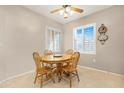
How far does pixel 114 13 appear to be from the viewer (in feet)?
10.0

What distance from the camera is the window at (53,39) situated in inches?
171

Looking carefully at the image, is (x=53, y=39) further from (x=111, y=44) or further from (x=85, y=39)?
(x=111, y=44)

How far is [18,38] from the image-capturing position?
3.00 m

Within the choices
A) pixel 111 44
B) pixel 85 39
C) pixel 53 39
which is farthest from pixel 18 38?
pixel 111 44

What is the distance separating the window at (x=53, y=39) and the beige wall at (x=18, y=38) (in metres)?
0.42

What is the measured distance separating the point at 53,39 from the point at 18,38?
201 centimetres

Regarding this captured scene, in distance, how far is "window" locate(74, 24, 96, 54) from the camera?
12.7 ft

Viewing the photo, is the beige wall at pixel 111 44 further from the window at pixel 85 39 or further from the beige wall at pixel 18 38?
the beige wall at pixel 18 38

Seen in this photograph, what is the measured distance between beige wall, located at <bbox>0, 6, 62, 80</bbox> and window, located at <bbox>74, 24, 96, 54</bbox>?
5.65 ft

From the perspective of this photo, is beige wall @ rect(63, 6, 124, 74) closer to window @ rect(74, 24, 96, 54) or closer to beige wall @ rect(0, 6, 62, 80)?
window @ rect(74, 24, 96, 54)

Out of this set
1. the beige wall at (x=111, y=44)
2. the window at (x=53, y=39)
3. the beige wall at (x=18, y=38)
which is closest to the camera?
the beige wall at (x=18, y=38)

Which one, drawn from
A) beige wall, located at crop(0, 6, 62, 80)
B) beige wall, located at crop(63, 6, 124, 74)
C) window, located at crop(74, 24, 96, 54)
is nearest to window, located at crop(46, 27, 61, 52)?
beige wall, located at crop(0, 6, 62, 80)

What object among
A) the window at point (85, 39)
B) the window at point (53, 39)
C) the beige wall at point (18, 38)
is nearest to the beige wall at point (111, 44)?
the window at point (85, 39)
